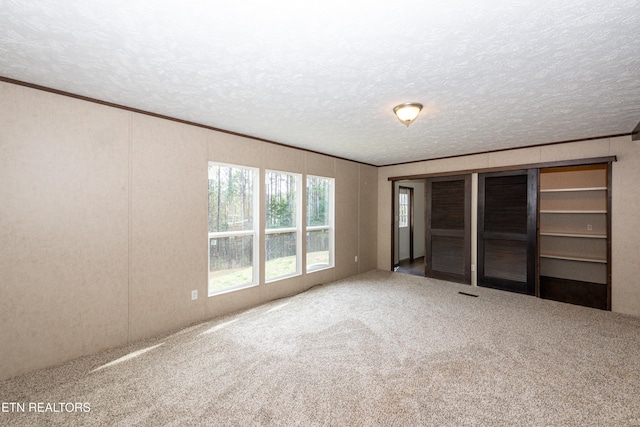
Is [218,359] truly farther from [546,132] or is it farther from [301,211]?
[546,132]

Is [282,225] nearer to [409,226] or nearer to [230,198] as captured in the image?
[230,198]

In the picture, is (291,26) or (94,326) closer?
(291,26)

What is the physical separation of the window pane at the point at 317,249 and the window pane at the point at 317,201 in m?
0.21

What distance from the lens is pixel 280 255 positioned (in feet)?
15.1

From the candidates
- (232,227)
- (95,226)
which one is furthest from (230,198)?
(95,226)

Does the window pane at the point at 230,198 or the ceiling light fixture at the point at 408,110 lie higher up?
the ceiling light fixture at the point at 408,110

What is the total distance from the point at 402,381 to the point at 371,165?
484 cm

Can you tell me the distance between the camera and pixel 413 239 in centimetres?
782

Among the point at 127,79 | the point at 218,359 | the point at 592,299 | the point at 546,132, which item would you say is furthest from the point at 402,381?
the point at 592,299

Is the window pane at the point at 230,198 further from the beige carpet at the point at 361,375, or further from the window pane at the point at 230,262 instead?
the beige carpet at the point at 361,375

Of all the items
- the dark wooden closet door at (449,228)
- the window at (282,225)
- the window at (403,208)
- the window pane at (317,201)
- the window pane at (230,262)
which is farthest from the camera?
the window at (403,208)

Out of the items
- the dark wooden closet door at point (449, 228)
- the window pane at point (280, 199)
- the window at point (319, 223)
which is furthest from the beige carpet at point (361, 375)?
the dark wooden closet door at point (449, 228)

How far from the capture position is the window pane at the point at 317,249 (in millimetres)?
5145

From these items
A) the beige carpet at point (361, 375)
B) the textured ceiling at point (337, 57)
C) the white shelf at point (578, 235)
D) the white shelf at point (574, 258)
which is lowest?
the beige carpet at point (361, 375)
